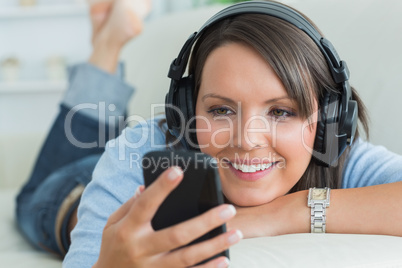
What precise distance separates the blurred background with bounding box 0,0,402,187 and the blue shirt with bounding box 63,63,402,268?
135 millimetres

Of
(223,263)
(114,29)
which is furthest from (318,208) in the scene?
(114,29)

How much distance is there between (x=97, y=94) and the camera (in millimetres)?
1474

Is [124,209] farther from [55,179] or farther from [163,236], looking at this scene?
[55,179]

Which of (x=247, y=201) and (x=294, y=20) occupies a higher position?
(x=294, y=20)

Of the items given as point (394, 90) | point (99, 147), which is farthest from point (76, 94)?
point (394, 90)

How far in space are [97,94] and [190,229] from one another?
1.07 m

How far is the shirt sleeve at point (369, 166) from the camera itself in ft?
2.58

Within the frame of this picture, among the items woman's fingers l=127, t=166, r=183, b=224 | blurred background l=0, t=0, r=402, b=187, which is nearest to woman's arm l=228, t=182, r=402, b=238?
woman's fingers l=127, t=166, r=183, b=224

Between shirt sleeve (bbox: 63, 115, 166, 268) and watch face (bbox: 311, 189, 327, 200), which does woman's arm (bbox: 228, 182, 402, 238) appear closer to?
watch face (bbox: 311, 189, 327, 200)

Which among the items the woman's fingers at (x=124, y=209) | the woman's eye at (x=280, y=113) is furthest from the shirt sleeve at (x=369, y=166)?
the woman's fingers at (x=124, y=209)

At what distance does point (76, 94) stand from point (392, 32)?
0.89 meters

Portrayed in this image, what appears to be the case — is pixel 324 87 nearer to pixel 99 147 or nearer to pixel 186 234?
pixel 186 234

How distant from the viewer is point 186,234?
47 cm

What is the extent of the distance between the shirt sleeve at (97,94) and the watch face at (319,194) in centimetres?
87
